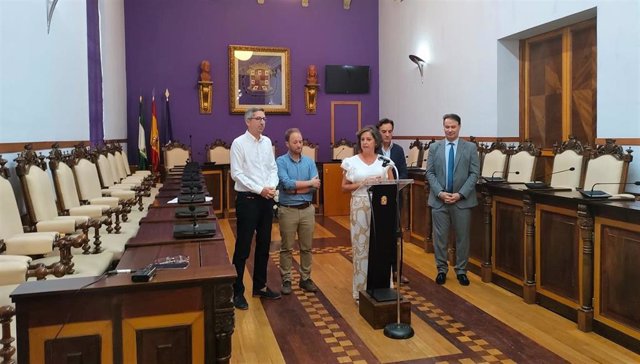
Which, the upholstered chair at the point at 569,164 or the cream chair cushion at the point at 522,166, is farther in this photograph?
the cream chair cushion at the point at 522,166

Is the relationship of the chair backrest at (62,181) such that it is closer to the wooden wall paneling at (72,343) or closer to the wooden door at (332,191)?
the wooden wall paneling at (72,343)

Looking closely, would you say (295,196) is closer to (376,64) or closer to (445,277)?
(445,277)

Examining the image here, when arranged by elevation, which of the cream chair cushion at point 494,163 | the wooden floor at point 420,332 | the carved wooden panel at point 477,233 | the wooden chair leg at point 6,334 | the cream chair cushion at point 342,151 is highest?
the cream chair cushion at point 342,151

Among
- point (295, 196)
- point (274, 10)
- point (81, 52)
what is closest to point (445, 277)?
point (295, 196)

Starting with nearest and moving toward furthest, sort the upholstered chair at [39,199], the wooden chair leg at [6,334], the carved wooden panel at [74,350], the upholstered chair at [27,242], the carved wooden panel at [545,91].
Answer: the wooden chair leg at [6,334]
the carved wooden panel at [74,350]
the upholstered chair at [27,242]
the upholstered chair at [39,199]
the carved wooden panel at [545,91]

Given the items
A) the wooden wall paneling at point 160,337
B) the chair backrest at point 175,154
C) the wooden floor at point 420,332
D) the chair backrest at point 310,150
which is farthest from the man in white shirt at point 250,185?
the chair backrest at point 310,150

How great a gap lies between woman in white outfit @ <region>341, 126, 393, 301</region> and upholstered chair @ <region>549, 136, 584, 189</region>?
190 cm

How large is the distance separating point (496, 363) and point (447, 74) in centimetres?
549

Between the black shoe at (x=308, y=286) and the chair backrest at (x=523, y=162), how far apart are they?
229 cm

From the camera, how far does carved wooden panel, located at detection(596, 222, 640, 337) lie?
9.91ft

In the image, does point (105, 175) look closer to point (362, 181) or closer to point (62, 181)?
point (62, 181)

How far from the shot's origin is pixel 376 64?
34.5 ft

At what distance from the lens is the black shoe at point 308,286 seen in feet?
14.2

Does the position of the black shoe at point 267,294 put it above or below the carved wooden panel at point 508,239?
below
